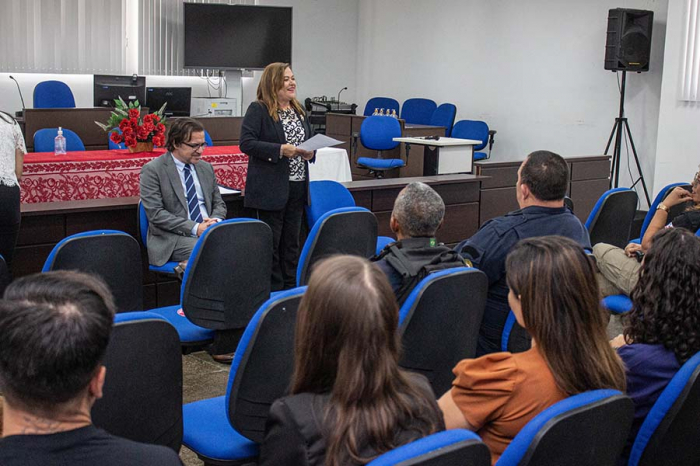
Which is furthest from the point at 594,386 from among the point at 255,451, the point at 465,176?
the point at 465,176

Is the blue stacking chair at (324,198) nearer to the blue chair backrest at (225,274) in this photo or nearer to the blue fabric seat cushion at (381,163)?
the blue chair backrest at (225,274)

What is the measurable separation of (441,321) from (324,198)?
8.27 feet

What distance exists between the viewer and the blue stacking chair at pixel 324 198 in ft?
15.7

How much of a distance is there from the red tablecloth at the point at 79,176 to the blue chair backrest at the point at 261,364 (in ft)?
12.3

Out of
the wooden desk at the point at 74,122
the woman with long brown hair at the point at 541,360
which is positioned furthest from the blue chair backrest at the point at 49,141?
the woman with long brown hair at the point at 541,360

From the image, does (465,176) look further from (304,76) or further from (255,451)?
(304,76)

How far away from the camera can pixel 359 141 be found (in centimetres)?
976

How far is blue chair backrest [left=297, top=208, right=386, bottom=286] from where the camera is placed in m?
3.65

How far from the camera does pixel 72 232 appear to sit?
4227 millimetres

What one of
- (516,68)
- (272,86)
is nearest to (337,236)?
(272,86)

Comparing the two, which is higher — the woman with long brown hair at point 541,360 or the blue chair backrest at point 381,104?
the blue chair backrest at point 381,104

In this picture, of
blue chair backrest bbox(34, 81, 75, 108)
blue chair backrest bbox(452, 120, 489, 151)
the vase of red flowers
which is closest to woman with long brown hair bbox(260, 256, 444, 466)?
the vase of red flowers

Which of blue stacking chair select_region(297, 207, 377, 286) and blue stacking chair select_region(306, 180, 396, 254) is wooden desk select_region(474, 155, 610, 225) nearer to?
blue stacking chair select_region(306, 180, 396, 254)

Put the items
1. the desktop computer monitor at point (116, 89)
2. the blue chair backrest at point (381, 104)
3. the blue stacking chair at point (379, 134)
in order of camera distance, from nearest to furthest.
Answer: the desktop computer monitor at point (116, 89) → the blue stacking chair at point (379, 134) → the blue chair backrest at point (381, 104)
